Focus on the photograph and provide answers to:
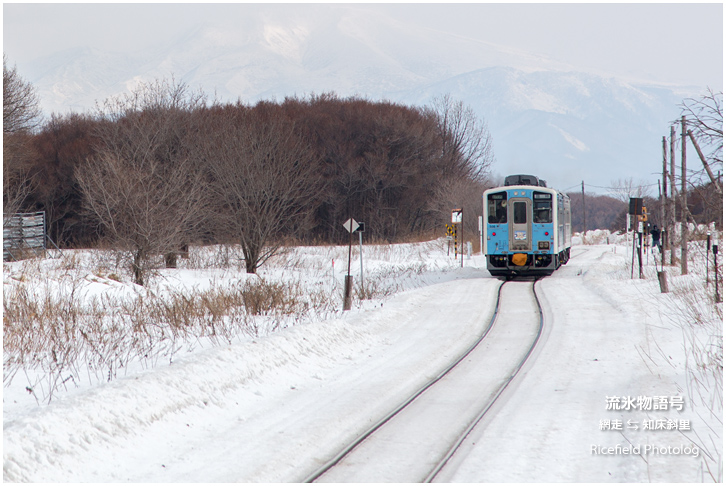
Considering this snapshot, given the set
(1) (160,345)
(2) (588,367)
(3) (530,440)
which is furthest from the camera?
(1) (160,345)

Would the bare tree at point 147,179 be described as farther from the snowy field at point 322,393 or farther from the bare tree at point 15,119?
the snowy field at point 322,393

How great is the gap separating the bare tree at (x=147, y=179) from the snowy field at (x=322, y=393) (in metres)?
9.66

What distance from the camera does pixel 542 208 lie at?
2302 cm

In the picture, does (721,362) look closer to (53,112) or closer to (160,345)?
(160,345)

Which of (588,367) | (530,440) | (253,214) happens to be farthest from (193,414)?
(253,214)

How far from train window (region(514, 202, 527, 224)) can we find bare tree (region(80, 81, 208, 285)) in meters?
12.0

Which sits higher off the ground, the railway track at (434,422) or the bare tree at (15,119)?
the bare tree at (15,119)

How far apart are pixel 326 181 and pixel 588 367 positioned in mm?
44235

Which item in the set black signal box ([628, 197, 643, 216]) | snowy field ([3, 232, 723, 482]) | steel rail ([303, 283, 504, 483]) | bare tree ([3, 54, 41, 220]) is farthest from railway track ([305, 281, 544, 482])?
bare tree ([3, 54, 41, 220])

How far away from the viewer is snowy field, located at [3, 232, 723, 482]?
502 cm

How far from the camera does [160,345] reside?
9922 mm

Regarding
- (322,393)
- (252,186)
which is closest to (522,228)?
(252,186)

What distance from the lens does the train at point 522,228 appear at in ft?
75.2

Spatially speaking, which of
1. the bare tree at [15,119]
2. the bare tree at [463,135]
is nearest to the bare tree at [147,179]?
the bare tree at [15,119]
